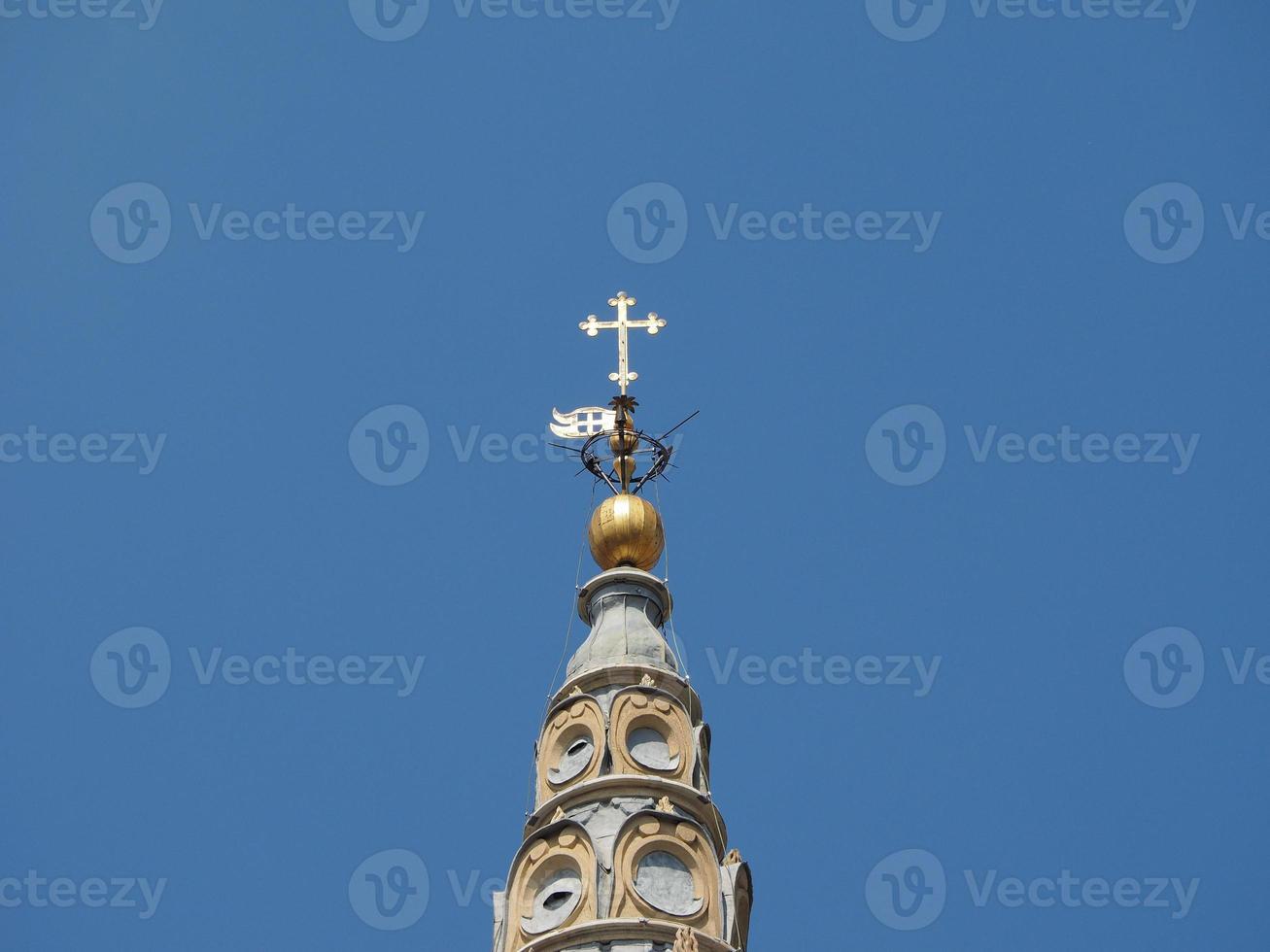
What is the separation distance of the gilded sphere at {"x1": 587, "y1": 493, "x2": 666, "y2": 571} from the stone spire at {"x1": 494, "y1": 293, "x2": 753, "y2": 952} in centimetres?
2

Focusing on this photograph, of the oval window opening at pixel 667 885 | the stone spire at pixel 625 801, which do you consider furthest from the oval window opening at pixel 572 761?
the oval window opening at pixel 667 885

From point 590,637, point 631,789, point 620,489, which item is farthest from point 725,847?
point 620,489

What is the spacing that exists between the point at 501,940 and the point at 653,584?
228 inches

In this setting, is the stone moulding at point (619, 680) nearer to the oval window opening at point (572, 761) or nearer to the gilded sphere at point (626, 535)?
the oval window opening at point (572, 761)

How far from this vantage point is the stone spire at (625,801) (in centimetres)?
2558

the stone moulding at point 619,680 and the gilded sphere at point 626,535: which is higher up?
the gilded sphere at point 626,535

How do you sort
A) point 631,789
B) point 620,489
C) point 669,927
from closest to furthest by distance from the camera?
point 669,927 → point 631,789 → point 620,489

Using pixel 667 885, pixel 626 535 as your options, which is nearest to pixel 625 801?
pixel 667 885

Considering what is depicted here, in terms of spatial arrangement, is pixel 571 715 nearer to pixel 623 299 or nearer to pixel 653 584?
pixel 653 584

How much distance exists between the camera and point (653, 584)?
30547mm

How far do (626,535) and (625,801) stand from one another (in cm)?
457

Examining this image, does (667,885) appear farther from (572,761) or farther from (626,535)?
(626,535)

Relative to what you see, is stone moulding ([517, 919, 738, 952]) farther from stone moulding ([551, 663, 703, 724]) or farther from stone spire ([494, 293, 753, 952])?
stone moulding ([551, 663, 703, 724])

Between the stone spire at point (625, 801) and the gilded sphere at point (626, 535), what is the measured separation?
0.02 meters
